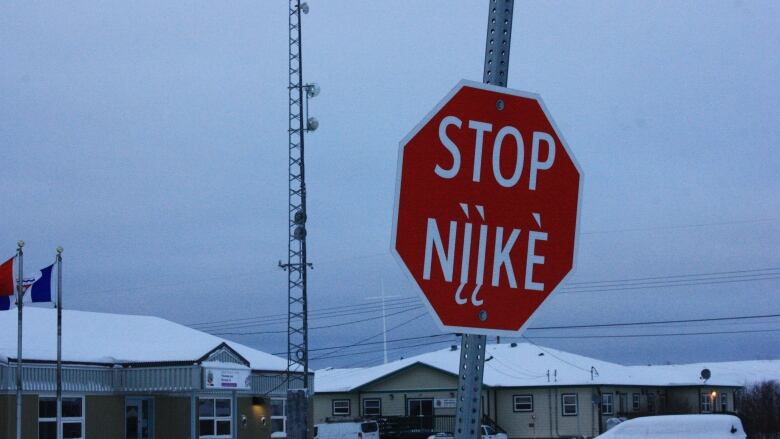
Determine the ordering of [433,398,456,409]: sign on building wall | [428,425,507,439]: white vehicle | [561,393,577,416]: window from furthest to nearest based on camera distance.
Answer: [433,398,456,409]: sign on building wall, [561,393,577,416]: window, [428,425,507,439]: white vehicle

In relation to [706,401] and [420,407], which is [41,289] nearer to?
[420,407]

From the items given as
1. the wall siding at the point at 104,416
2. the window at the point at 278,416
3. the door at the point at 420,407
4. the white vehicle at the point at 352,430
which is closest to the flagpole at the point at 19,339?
the wall siding at the point at 104,416

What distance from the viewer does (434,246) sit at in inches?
135

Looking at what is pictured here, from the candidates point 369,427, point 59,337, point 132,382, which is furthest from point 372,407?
point 59,337

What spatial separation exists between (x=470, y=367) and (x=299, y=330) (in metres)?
31.7

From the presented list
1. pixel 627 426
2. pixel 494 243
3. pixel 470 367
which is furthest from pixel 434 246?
pixel 627 426

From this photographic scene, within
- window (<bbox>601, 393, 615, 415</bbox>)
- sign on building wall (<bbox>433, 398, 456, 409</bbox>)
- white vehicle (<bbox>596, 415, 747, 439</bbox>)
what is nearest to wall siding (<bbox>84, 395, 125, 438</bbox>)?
sign on building wall (<bbox>433, 398, 456, 409</bbox>)

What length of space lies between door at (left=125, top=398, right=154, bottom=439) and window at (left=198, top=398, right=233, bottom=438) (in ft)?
6.12

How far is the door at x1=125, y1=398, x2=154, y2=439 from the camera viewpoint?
119 feet

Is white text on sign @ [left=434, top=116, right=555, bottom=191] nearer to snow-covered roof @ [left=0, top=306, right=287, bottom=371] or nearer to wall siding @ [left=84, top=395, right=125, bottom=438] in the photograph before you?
snow-covered roof @ [left=0, top=306, right=287, bottom=371]

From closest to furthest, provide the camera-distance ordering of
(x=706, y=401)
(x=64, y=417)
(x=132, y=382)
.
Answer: (x=64, y=417) → (x=132, y=382) → (x=706, y=401)

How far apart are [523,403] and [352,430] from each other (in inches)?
456

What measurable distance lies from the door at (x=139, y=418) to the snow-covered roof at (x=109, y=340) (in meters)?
1.63

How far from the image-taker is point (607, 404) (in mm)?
55500
